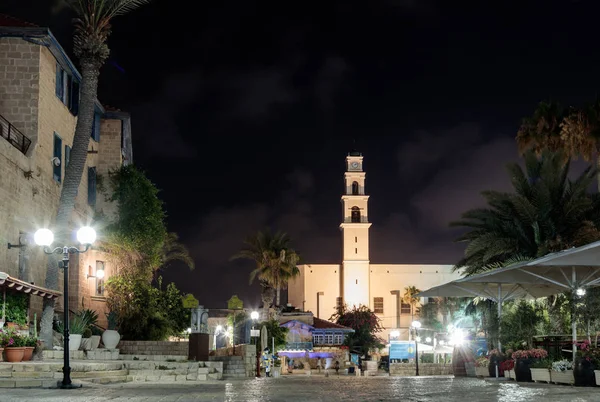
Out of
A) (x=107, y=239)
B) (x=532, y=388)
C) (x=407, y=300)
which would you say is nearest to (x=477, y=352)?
(x=532, y=388)

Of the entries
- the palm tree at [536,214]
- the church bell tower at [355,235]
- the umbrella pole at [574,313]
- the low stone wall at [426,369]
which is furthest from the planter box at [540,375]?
the church bell tower at [355,235]

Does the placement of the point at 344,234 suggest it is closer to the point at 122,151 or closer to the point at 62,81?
the point at 122,151

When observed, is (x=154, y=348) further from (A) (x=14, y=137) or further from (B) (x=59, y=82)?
(B) (x=59, y=82)

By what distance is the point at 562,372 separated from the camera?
17.0 m

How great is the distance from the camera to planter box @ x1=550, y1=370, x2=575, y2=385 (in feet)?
55.1

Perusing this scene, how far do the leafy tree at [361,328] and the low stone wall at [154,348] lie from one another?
1676 inches

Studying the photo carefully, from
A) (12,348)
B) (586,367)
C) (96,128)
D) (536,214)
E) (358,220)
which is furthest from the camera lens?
(358,220)

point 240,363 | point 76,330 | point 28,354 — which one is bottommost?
point 240,363

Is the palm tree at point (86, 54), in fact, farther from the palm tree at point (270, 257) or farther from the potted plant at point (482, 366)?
the palm tree at point (270, 257)

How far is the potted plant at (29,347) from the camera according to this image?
20344mm

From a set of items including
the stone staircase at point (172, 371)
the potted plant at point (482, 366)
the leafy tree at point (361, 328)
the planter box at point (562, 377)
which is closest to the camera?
the planter box at point (562, 377)

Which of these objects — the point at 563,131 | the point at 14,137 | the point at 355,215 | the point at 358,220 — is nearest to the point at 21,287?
the point at 14,137

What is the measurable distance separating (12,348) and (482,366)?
1203cm

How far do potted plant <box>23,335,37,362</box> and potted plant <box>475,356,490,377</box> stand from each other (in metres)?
11.7
